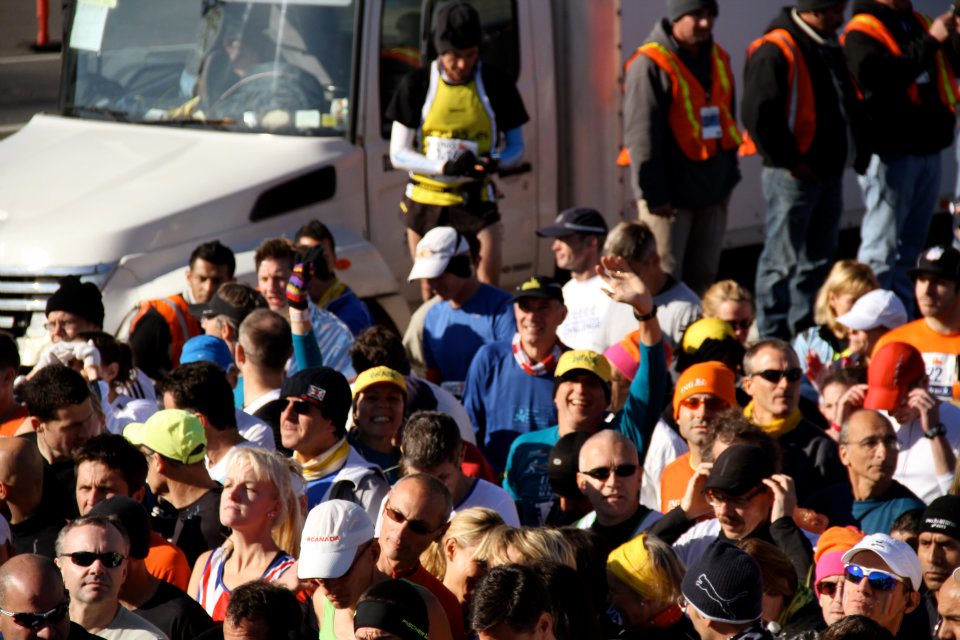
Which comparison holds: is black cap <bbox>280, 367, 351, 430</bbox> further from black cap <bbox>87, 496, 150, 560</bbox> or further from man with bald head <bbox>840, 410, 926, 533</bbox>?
man with bald head <bbox>840, 410, 926, 533</bbox>

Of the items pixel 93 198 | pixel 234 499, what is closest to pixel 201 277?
pixel 93 198

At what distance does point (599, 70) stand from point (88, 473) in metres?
5.85

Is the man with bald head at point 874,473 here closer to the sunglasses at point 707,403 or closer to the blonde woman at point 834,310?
the sunglasses at point 707,403

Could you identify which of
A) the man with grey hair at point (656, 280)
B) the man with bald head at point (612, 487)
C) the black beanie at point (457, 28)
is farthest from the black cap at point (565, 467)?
the black beanie at point (457, 28)

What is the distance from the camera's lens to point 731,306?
8492 millimetres

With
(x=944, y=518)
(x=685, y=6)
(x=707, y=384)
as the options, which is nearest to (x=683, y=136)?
(x=685, y=6)

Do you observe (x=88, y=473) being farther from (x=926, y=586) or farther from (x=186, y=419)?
(x=926, y=586)

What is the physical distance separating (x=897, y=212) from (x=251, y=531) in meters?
6.41

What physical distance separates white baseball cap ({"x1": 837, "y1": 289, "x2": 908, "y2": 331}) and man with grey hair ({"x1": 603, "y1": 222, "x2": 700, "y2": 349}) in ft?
2.59

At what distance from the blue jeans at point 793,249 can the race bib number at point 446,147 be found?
2.05m

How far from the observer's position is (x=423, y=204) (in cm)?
996

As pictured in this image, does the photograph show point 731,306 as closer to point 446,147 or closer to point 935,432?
point 935,432

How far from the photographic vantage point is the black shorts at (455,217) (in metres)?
9.88

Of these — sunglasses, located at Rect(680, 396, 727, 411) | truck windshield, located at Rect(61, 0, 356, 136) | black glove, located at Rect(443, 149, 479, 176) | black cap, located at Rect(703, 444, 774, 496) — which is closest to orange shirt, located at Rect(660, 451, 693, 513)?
sunglasses, located at Rect(680, 396, 727, 411)
